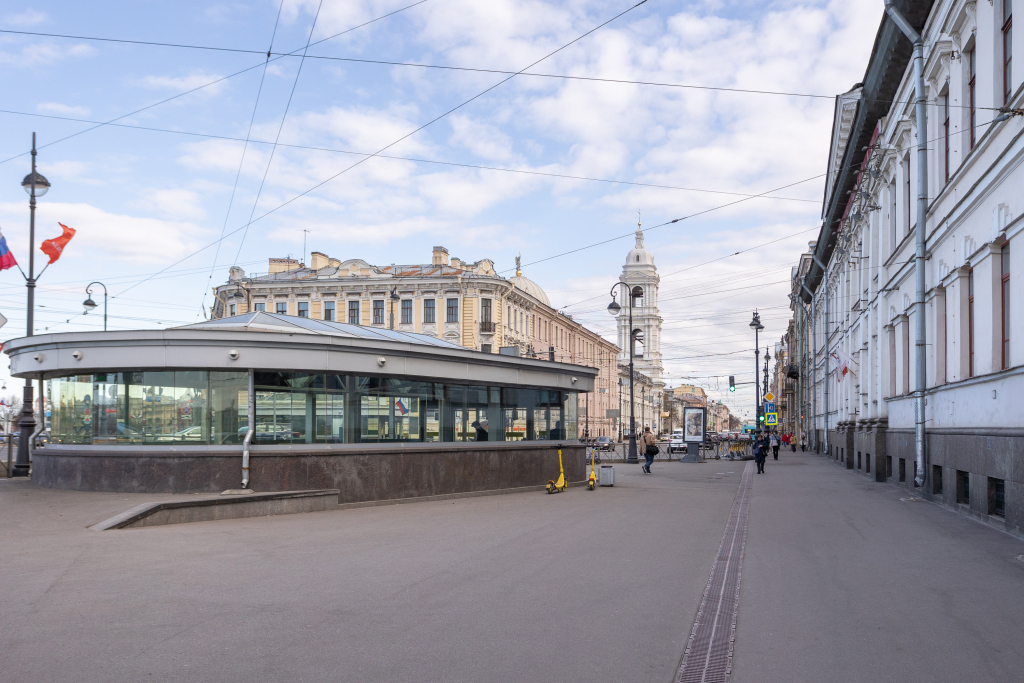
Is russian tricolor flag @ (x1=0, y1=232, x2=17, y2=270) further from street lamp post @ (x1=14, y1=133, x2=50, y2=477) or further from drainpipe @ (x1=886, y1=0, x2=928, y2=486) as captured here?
drainpipe @ (x1=886, y1=0, x2=928, y2=486)

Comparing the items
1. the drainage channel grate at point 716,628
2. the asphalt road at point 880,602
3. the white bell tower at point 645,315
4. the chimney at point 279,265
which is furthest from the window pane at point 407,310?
the white bell tower at point 645,315

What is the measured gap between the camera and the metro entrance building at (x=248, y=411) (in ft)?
53.2

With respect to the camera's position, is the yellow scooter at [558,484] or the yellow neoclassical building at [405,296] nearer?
the yellow scooter at [558,484]

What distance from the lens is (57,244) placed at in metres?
24.1

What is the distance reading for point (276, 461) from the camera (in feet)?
53.4

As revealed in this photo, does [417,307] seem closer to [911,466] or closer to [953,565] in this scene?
[911,466]

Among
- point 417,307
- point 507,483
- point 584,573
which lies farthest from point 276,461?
point 417,307

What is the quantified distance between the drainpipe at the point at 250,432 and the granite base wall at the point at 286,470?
0.52 ft

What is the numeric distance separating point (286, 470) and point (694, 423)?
188 feet

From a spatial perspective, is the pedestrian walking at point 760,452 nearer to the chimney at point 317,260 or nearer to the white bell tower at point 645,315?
the chimney at point 317,260

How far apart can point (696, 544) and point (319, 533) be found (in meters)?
5.33

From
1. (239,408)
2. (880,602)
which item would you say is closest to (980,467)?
(880,602)

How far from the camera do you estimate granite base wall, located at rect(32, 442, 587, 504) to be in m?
15.9

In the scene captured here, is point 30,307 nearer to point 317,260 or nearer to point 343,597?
point 343,597
